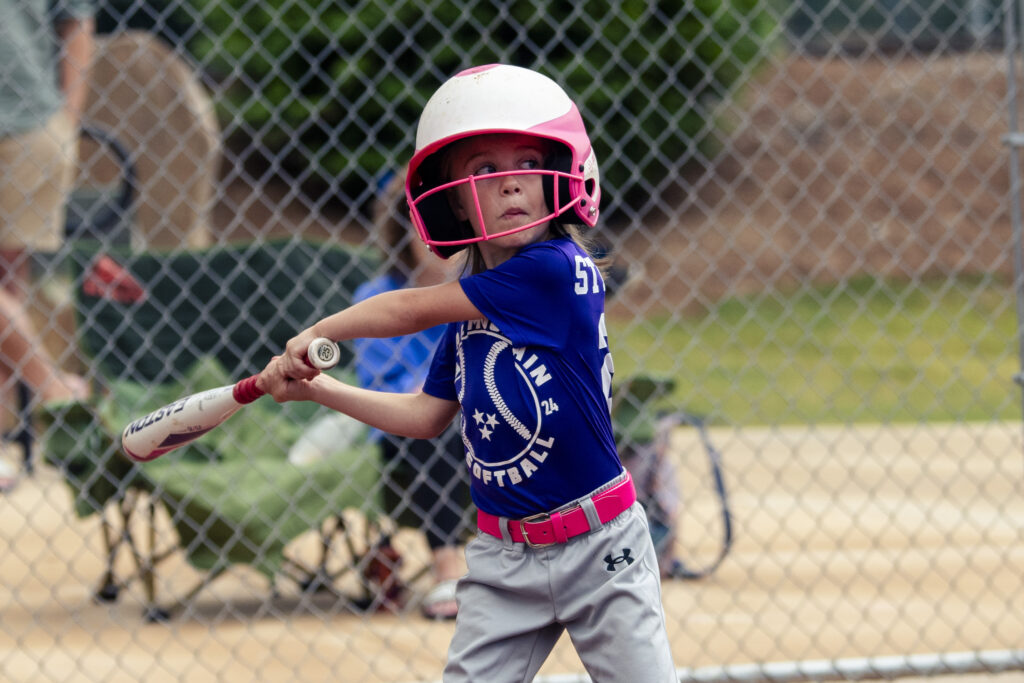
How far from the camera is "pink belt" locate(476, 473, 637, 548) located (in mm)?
1983

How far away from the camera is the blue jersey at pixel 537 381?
1.96 m

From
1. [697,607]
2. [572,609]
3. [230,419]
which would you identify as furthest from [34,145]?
[572,609]

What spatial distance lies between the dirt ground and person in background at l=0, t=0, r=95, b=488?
557mm

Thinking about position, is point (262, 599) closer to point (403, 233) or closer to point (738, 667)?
point (403, 233)

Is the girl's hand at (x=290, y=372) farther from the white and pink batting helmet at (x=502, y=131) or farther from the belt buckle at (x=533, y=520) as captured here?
the belt buckle at (x=533, y=520)

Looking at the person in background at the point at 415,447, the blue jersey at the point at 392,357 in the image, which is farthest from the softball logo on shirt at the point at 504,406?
the blue jersey at the point at 392,357

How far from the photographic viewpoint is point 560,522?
1981 mm

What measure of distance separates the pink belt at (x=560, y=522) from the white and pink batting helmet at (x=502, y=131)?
0.45 metres

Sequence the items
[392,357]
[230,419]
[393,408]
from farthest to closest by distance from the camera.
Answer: [230,419] → [392,357] → [393,408]

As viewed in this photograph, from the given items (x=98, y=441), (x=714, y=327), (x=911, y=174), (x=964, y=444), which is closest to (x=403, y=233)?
(x=98, y=441)

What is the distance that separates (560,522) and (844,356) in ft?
25.8

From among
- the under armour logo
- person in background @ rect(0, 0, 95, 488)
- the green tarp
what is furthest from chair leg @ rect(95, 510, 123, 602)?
the under armour logo

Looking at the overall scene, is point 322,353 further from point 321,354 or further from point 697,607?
point 697,607

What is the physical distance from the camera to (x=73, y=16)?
13.7ft
